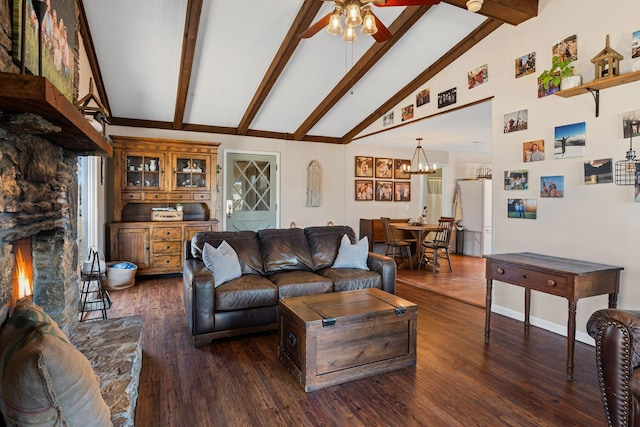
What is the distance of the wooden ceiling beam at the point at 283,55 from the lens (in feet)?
11.8

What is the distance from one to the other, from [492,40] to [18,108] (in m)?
4.17

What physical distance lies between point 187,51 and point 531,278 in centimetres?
403

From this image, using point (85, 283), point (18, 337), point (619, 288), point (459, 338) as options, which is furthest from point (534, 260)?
point (85, 283)

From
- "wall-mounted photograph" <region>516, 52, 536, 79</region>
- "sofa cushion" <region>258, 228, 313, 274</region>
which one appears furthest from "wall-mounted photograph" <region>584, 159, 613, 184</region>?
"sofa cushion" <region>258, 228, 313, 274</region>

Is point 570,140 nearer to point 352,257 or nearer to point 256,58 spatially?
point 352,257

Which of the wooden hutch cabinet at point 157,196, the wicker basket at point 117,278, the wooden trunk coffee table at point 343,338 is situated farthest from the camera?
the wooden hutch cabinet at point 157,196

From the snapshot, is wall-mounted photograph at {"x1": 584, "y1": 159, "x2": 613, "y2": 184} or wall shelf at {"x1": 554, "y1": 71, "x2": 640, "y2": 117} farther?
wall-mounted photograph at {"x1": 584, "y1": 159, "x2": 613, "y2": 184}

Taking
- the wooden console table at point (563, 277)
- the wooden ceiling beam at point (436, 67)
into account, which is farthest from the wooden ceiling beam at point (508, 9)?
the wooden console table at point (563, 277)

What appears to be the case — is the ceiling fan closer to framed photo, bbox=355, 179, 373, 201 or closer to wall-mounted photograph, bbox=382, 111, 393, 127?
wall-mounted photograph, bbox=382, 111, 393, 127

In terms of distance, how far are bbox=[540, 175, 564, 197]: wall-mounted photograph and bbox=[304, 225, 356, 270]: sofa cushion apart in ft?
6.55

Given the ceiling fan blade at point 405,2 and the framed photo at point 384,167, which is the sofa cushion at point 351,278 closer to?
the ceiling fan blade at point 405,2

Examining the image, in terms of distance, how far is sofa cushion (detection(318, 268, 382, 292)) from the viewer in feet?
11.6

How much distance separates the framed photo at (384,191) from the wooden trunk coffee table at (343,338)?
5284 millimetres

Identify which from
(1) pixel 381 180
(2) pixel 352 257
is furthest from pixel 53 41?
(1) pixel 381 180
